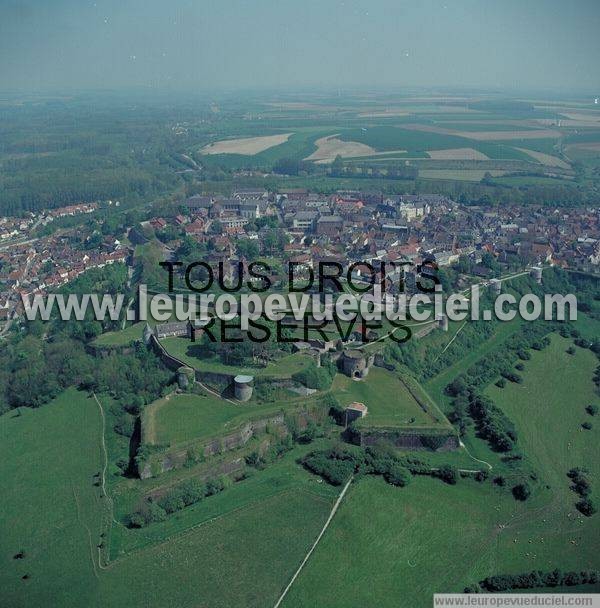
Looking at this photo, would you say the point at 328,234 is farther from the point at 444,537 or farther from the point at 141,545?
the point at 141,545

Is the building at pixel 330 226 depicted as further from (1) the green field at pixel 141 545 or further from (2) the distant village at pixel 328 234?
(1) the green field at pixel 141 545

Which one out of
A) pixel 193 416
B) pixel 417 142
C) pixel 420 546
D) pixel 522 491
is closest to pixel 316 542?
pixel 420 546

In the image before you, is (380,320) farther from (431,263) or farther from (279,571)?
(279,571)

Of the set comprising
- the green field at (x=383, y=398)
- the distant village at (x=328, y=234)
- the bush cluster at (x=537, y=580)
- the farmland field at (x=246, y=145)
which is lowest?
the bush cluster at (x=537, y=580)

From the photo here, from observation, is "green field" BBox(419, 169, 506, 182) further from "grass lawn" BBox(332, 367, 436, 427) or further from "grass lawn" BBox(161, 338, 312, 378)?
"grass lawn" BBox(161, 338, 312, 378)

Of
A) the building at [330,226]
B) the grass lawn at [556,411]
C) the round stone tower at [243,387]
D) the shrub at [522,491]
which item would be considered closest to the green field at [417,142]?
the building at [330,226]

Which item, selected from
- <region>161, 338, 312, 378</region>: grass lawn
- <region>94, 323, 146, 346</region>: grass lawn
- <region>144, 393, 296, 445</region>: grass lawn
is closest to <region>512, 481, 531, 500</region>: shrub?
<region>144, 393, 296, 445</region>: grass lawn

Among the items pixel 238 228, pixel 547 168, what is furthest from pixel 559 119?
pixel 238 228

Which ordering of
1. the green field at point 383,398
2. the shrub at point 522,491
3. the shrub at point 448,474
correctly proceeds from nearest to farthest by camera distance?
1. the shrub at point 522,491
2. the shrub at point 448,474
3. the green field at point 383,398
